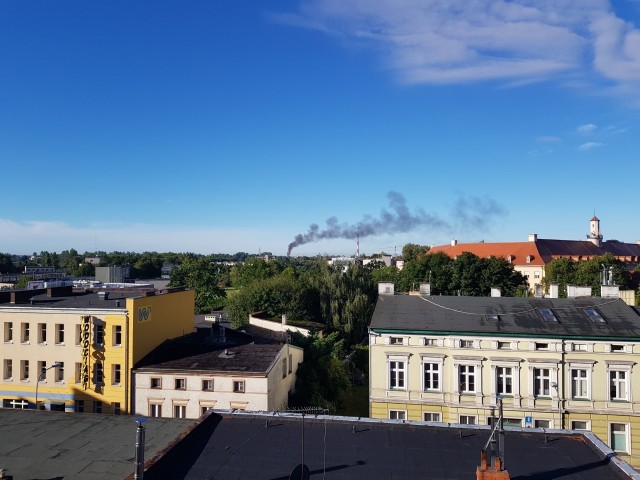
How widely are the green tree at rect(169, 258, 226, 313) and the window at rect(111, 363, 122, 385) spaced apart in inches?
1943

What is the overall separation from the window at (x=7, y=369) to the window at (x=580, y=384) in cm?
3293

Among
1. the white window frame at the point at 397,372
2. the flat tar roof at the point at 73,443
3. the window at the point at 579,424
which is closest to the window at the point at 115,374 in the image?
the flat tar roof at the point at 73,443

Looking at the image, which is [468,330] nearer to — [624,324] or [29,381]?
[624,324]

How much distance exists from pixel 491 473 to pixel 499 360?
50.6 feet

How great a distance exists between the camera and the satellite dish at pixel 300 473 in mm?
12961

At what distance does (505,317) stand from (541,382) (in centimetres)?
385

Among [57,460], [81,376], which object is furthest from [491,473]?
[81,376]

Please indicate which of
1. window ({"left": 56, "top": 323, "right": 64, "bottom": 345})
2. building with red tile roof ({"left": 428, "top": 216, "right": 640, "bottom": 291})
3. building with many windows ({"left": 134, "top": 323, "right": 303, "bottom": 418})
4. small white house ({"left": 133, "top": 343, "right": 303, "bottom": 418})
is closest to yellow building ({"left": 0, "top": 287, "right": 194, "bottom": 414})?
window ({"left": 56, "top": 323, "right": 64, "bottom": 345})

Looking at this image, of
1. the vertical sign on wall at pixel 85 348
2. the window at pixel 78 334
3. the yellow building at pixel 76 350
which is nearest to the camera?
the yellow building at pixel 76 350

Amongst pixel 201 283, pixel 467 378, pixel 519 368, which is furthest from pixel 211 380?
pixel 201 283

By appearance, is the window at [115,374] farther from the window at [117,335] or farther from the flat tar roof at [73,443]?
the flat tar roof at [73,443]

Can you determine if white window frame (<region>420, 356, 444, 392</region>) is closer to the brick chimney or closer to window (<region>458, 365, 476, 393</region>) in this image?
window (<region>458, 365, 476, 393</region>)

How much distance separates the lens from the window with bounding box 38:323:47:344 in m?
31.5

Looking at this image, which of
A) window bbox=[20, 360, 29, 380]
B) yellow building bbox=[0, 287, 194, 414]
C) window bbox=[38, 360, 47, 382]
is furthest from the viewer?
window bbox=[20, 360, 29, 380]
